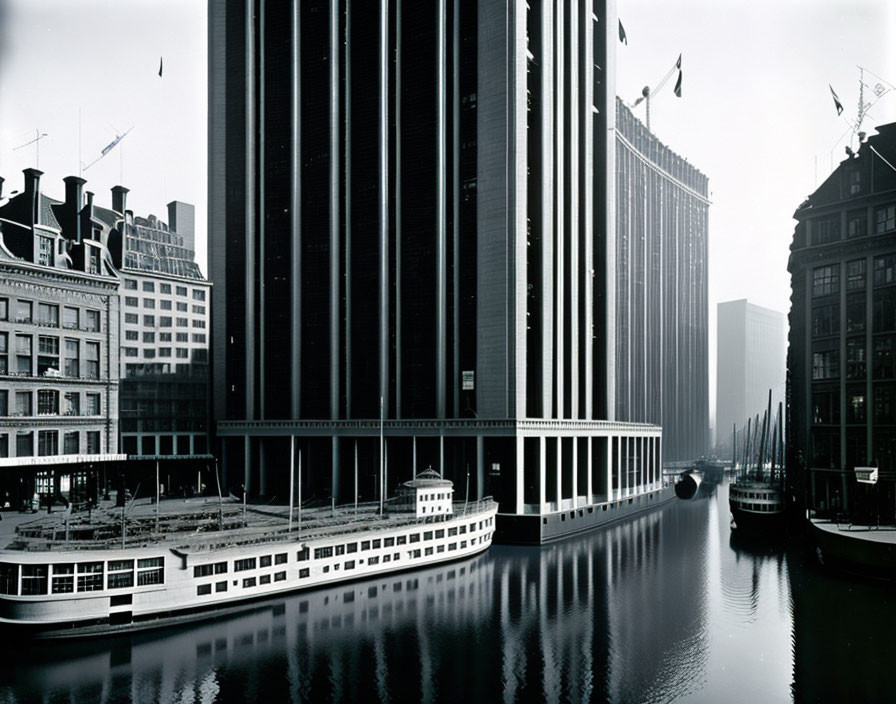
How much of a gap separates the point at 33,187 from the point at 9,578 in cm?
6008

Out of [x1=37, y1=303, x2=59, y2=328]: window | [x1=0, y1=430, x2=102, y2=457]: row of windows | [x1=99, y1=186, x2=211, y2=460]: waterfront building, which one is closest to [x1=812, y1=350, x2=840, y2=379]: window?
[x1=99, y1=186, x2=211, y2=460]: waterfront building

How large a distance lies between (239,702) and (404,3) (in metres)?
101

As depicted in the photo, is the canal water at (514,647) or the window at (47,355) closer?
the canal water at (514,647)

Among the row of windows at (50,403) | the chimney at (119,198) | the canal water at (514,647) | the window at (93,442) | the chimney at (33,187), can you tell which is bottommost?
the canal water at (514,647)

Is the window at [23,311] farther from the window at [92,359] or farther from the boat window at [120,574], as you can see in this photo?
the boat window at [120,574]

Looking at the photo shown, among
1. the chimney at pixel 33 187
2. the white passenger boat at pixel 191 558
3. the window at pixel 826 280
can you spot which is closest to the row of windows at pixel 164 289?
the chimney at pixel 33 187

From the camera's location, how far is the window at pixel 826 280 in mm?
103250

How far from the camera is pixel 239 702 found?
4412 centimetres

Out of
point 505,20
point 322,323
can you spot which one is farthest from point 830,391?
point 322,323

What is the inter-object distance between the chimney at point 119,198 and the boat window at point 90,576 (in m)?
78.7

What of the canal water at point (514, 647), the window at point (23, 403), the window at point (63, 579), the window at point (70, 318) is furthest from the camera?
the window at point (70, 318)

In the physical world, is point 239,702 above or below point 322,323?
below

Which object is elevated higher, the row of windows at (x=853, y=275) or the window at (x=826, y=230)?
the window at (x=826, y=230)

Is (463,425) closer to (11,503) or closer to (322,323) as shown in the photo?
(322,323)
